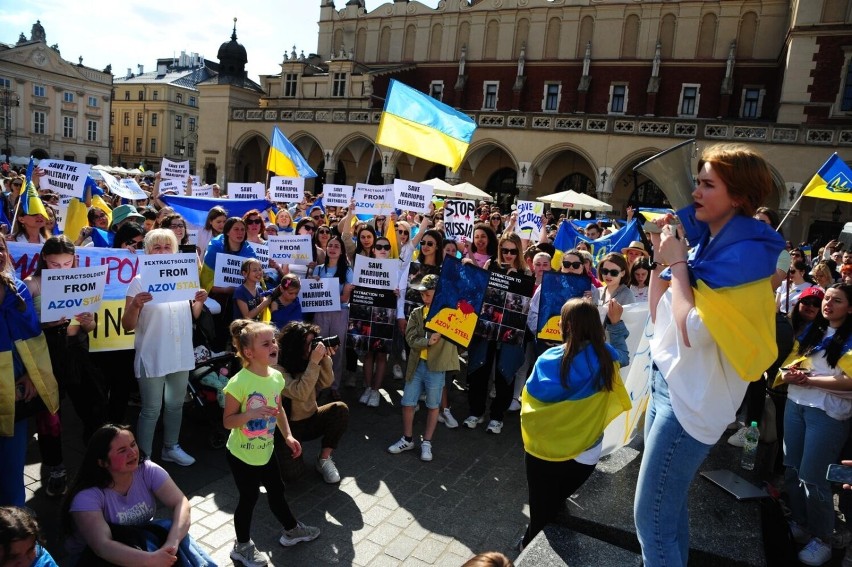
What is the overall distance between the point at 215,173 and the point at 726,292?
3995cm

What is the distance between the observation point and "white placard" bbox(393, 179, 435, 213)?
31.3 ft

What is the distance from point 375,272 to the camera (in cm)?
633

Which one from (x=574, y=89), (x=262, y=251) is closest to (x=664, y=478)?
(x=262, y=251)

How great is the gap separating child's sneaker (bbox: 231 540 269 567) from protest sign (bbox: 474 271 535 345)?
10.1 feet

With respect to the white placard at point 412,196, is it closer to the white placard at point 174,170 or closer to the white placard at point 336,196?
the white placard at point 336,196

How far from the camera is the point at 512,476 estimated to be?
5082mm

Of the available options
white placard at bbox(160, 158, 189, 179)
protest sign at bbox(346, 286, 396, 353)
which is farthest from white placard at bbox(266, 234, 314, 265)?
white placard at bbox(160, 158, 189, 179)

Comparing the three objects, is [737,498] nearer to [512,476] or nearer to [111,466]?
[512,476]

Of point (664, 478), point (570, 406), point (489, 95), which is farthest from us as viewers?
point (489, 95)

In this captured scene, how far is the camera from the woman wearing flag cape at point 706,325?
211 cm

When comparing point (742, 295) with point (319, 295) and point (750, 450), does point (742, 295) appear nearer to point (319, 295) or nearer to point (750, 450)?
point (750, 450)

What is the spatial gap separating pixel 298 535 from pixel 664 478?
256cm

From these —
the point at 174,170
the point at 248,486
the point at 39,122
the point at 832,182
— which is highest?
the point at 39,122

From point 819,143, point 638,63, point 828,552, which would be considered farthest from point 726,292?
point 638,63
